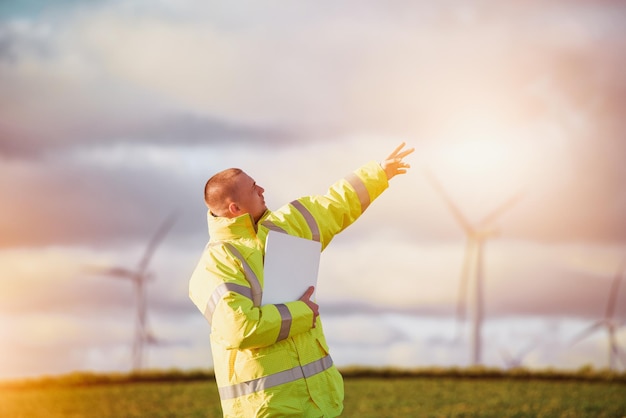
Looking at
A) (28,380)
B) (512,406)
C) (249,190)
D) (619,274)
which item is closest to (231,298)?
(249,190)

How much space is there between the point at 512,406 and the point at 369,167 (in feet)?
35.8

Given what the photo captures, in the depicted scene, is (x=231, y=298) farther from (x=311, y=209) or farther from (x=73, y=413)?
(x=73, y=413)

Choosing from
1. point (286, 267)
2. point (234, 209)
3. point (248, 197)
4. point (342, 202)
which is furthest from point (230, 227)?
point (342, 202)

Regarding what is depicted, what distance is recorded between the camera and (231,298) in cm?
532

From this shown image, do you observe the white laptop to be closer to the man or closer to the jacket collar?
the man

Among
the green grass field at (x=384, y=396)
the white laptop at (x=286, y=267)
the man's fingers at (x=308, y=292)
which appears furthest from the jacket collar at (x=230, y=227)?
the green grass field at (x=384, y=396)

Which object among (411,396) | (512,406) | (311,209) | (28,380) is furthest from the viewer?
(28,380)

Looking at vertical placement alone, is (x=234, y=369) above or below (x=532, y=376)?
above

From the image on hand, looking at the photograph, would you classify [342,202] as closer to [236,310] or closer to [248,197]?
[248,197]

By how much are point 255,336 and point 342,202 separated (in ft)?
4.10

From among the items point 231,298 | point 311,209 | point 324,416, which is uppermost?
point 311,209

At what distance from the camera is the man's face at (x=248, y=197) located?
18.3ft

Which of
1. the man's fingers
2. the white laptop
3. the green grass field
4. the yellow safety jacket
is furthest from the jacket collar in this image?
the green grass field

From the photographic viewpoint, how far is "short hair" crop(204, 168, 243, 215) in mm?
5562
